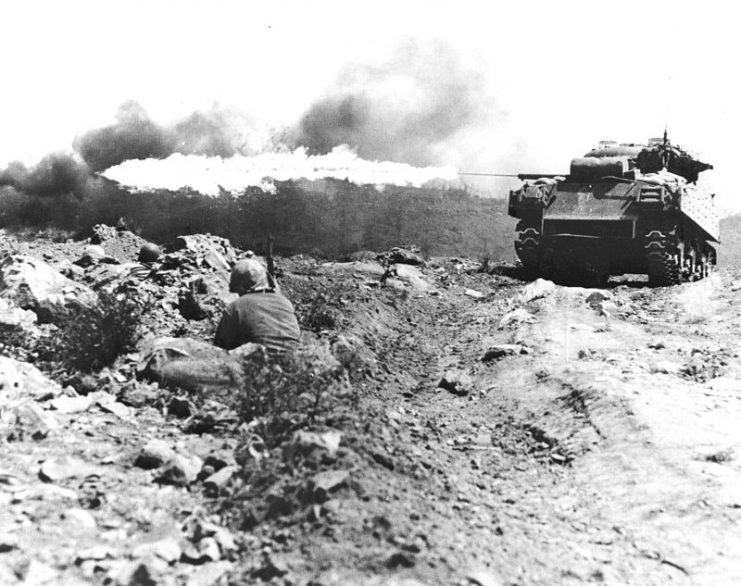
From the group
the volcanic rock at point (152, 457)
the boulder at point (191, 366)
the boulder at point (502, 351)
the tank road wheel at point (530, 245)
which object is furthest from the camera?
the tank road wheel at point (530, 245)

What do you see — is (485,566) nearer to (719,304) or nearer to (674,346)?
(674,346)

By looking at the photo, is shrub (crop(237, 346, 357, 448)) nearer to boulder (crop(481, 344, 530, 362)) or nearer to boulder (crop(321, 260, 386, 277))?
boulder (crop(481, 344, 530, 362))

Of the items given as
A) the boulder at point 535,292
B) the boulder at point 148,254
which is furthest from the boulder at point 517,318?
the boulder at point 148,254

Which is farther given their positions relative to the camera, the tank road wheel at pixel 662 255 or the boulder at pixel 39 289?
the tank road wheel at pixel 662 255

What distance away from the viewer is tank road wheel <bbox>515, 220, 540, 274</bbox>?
674 inches

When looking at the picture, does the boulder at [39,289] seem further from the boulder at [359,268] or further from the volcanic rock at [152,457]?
the boulder at [359,268]

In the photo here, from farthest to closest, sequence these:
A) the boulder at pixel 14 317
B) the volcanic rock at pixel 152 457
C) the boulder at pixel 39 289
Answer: the boulder at pixel 39 289, the boulder at pixel 14 317, the volcanic rock at pixel 152 457

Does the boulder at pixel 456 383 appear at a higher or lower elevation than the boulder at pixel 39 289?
lower

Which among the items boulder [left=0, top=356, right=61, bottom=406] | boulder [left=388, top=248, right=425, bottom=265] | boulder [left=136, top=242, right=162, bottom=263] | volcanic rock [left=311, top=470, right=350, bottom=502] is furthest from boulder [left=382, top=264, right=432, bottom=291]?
volcanic rock [left=311, top=470, right=350, bottom=502]

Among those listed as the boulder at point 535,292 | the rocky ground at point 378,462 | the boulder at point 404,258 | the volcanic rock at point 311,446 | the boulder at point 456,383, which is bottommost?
the boulder at point 404,258

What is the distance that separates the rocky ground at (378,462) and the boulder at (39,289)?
0.04 m

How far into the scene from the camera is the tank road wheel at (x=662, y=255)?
51.8ft

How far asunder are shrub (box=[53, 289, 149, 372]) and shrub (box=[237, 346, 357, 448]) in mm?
1483

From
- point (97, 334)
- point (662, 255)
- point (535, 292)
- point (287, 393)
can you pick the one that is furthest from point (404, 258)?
point (287, 393)
